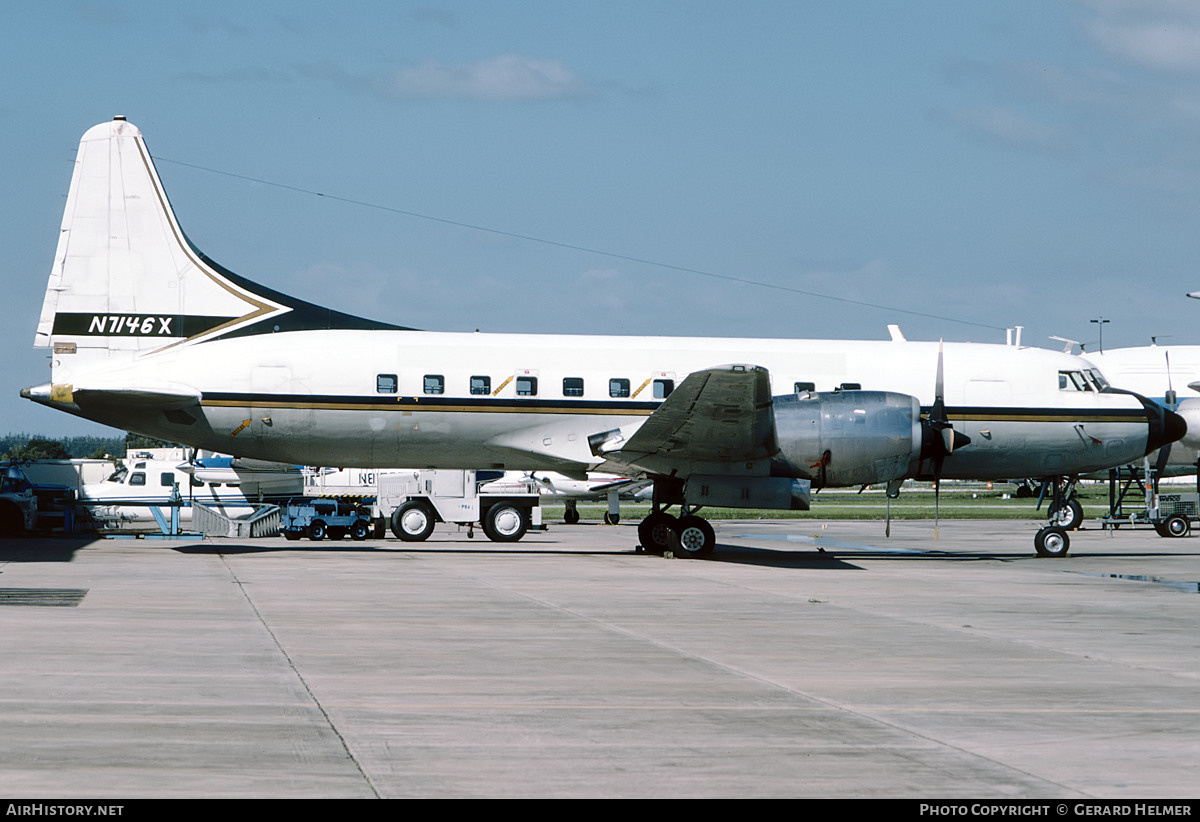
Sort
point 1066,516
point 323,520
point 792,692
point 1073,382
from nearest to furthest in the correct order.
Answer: point 792,692, point 1073,382, point 1066,516, point 323,520

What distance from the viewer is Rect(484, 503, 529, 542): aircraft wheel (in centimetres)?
3366

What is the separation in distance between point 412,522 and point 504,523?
2602mm

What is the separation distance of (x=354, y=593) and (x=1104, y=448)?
17.2 meters

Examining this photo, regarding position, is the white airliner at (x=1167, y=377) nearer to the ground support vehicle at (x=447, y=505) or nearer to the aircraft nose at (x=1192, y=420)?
the aircraft nose at (x=1192, y=420)

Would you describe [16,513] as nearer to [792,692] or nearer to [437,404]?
[437,404]

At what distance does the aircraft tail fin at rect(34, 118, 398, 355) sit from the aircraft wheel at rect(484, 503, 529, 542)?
32.9 feet

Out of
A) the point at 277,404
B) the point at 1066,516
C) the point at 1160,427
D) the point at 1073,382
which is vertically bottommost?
the point at 1066,516

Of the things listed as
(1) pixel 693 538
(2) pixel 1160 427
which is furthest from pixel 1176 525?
(1) pixel 693 538

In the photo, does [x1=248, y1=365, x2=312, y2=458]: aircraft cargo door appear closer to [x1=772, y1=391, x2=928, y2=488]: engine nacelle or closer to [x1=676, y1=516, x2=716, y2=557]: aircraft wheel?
[x1=676, y1=516, x2=716, y2=557]: aircraft wheel

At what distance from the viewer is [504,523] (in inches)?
1328

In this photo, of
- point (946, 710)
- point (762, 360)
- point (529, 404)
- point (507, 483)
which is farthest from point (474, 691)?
point (507, 483)

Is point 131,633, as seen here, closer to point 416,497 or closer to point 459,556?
point 459,556

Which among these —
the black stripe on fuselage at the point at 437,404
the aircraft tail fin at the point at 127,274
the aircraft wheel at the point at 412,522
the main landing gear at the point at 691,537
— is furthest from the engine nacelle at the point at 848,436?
the aircraft wheel at the point at 412,522

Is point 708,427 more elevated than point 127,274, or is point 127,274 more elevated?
point 127,274
